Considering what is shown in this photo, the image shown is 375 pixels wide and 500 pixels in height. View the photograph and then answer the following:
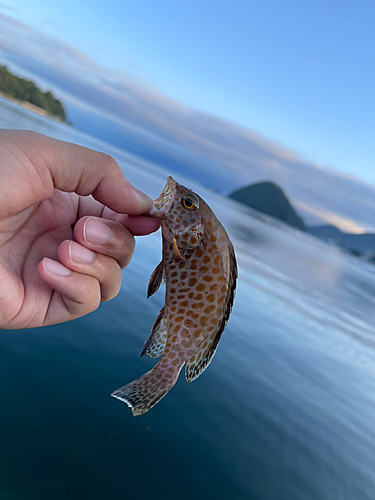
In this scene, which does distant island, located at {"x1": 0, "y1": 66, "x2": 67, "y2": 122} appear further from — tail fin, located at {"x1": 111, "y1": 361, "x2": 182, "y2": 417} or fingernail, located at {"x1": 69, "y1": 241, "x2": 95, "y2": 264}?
tail fin, located at {"x1": 111, "y1": 361, "x2": 182, "y2": 417}

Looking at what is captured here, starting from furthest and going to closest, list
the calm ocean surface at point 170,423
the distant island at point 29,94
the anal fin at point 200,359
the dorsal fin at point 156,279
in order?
the distant island at point 29,94 → the calm ocean surface at point 170,423 → the dorsal fin at point 156,279 → the anal fin at point 200,359

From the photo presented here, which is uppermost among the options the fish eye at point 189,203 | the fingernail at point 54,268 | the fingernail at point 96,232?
the fish eye at point 189,203

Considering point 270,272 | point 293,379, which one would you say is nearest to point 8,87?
point 270,272

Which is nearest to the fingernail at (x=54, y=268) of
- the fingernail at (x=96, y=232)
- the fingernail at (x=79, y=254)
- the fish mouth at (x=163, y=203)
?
the fingernail at (x=79, y=254)

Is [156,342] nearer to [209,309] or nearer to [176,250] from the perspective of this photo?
[209,309]

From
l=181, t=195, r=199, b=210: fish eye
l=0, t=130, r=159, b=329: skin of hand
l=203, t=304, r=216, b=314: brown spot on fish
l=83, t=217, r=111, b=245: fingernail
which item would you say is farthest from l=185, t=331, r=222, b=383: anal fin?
l=83, t=217, r=111, b=245: fingernail

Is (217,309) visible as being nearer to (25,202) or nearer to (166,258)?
(166,258)

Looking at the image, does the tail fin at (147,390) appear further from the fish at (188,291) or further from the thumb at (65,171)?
the thumb at (65,171)
